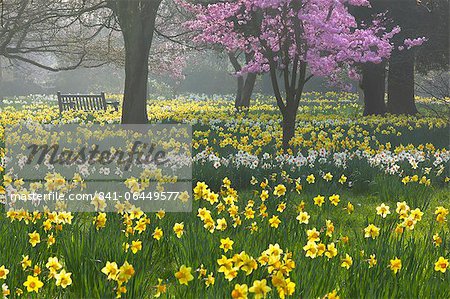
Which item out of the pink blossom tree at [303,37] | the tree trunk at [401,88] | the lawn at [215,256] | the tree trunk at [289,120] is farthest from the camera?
the tree trunk at [401,88]

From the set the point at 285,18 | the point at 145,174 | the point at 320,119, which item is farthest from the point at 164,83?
the point at 145,174

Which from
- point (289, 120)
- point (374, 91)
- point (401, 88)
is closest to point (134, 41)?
point (289, 120)

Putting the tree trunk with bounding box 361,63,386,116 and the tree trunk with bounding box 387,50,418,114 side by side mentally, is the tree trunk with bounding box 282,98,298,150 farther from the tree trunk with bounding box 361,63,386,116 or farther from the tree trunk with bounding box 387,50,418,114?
the tree trunk with bounding box 361,63,386,116

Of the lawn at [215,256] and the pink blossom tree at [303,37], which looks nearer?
the lawn at [215,256]

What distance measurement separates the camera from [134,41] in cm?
1210

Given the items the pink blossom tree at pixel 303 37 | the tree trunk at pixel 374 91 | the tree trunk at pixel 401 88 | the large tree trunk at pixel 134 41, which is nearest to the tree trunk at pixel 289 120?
the pink blossom tree at pixel 303 37

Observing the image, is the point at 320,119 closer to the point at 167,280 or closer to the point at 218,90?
the point at 167,280

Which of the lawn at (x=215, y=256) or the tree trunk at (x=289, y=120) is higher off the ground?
the tree trunk at (x=289, y=120)

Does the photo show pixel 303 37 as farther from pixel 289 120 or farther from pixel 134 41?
pixel 134 41

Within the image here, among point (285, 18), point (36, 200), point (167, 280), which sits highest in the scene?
point (285, 18)

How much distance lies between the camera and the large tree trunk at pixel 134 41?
39.1 ft

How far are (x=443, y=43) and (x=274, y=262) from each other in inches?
614

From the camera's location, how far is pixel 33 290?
2785 millimetres

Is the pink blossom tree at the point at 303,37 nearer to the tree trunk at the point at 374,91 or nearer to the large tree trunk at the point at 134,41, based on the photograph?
the large tree trunk at the point at 134,41
